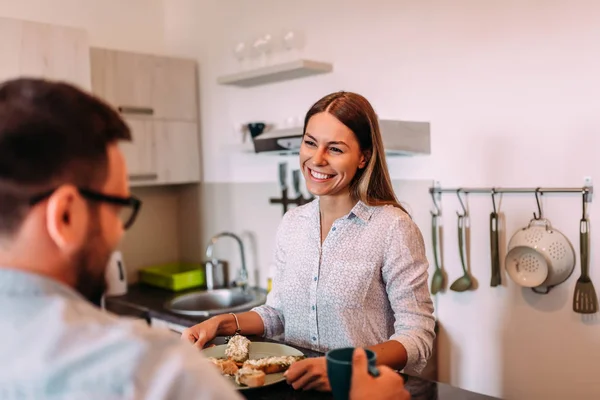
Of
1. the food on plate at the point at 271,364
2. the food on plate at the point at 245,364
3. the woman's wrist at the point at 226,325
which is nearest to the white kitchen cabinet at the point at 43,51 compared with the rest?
the woman's wrist at the point at 226,325

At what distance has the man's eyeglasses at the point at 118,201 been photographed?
0.65 m

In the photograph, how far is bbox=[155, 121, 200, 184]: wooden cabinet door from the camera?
3047 mm

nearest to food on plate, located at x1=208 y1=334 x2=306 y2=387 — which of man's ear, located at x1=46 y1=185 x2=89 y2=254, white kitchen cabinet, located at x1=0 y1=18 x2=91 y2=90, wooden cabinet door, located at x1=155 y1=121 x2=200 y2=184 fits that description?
man's ear, located at x1=46 y1=185 x2=89 y2=254

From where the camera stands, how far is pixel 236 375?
3.83 ft

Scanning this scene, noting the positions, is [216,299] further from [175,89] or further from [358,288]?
[358,288]

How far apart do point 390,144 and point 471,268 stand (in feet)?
1.83

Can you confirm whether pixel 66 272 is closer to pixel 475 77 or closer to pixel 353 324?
pixel 353 324

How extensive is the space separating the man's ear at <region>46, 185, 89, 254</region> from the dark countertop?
22.0 inches

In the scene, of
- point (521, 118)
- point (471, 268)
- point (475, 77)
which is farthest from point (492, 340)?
point (475, 77)

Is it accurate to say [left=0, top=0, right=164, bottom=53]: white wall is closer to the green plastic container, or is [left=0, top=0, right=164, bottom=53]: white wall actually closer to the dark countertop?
the green plastic container

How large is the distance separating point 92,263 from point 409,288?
2.75 feet

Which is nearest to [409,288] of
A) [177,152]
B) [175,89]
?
[177,152]

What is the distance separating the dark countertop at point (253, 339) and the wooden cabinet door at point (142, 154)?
0.57 m

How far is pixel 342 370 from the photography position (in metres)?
0.92
